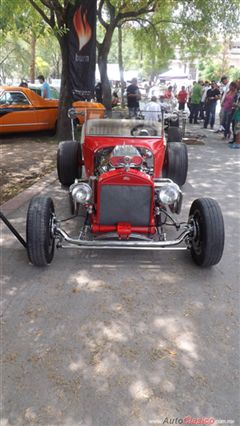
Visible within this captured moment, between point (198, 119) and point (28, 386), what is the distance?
16.9m

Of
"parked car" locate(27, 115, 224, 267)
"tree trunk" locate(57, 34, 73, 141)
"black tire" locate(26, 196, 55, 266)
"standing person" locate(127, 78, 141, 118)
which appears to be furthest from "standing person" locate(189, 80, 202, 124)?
"black tire" locate(26, 196, 55, 266)

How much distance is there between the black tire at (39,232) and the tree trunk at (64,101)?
24.1 ft

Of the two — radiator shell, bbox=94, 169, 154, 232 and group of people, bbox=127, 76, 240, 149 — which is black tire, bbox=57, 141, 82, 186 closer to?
group of people, bbox=127, 76, 240, 149

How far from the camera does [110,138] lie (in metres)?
5.32

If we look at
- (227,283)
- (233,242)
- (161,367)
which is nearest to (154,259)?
(227,283)

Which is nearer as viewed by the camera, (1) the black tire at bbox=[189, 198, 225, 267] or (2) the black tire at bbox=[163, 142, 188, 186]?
(1) the black tire at bbox=[189, 198, 225, 267]

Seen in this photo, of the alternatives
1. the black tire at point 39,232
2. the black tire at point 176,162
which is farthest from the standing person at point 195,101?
the black tire at point 39,232

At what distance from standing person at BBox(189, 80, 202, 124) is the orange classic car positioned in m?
6.20

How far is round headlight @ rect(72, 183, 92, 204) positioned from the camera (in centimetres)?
406

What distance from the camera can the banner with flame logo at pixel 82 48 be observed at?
1011 cm

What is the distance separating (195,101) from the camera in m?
16.4

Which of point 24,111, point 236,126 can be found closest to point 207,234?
point 236,126

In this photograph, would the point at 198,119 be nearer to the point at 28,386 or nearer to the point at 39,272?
the point at 39,272

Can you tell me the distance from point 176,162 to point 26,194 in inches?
96.8
